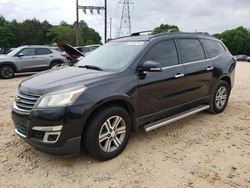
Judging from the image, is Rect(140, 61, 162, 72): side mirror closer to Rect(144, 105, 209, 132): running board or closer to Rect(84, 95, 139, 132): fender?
Rect(84, 95, 139, 132): fender

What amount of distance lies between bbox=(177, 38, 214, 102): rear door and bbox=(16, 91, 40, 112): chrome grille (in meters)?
2.69

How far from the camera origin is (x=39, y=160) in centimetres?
384

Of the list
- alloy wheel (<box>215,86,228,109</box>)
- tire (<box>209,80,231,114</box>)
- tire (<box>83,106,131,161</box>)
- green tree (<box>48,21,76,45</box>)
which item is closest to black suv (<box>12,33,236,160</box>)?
tire (<box>83,106,131,161</box>)

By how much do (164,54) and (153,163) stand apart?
187 cm

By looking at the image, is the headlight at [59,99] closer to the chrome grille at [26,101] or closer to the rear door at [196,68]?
the chrome grille at [26,101]

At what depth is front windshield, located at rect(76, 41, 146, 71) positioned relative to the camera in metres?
4.20

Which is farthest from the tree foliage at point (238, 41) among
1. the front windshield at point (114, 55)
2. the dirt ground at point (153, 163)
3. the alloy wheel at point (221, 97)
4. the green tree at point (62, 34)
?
the dirt ground at point (153, 163)

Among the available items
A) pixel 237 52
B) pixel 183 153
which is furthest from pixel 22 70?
pixel 237 52

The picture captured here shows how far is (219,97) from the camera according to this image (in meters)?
5.86

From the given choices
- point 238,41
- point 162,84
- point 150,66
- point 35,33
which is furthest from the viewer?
point 35,33

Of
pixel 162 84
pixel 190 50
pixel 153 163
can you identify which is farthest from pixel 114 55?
pixel 153 163

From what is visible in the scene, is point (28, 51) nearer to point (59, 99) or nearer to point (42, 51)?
point (42, 51)

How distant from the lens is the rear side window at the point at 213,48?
5.59 m

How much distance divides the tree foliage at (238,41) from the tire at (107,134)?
81.3 metres
